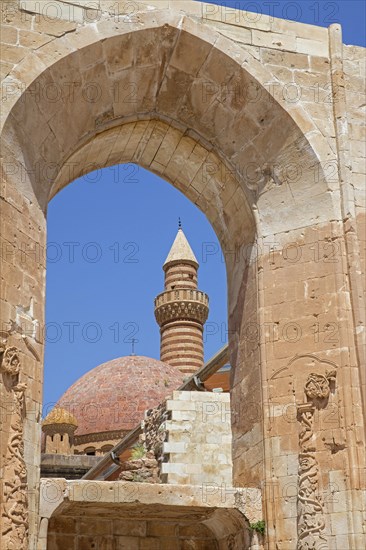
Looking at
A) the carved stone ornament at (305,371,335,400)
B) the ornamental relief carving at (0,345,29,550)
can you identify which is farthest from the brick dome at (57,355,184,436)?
the ornamental relief carving at (0,345,29,550)

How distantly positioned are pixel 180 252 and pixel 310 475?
30.0 metres

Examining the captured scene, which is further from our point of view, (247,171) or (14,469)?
(247,171)

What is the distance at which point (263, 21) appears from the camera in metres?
10.9

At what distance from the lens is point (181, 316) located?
37594 mm

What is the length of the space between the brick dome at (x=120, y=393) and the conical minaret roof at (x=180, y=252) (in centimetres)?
519

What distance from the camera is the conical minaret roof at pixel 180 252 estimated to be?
127 ft

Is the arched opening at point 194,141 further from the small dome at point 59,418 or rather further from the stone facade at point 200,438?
the small dome at point 59,418

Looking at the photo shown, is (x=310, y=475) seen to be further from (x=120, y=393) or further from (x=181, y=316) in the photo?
(x=181, y=316)

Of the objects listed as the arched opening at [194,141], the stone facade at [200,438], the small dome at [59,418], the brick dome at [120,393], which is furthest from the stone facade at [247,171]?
the brick dome at [120,393]

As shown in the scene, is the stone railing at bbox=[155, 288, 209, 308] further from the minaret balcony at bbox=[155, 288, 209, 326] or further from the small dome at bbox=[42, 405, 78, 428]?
the small dome at bbox=[42, 405, 78, 428]

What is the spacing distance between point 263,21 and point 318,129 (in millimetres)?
1554

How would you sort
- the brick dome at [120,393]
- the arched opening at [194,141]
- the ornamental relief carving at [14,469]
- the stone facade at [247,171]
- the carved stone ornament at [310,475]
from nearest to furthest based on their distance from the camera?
the ornamental relief carving at [14,469] < the carved stone ornament at [310,475] < the stone facade at [247,171] < the arched opening at [194,141] < the brick dome at [120,393]

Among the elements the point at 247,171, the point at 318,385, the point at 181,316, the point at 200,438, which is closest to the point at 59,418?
the point at 181,316

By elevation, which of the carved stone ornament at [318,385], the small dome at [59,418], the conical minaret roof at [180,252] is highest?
the conical minaret roof at [180,252]
